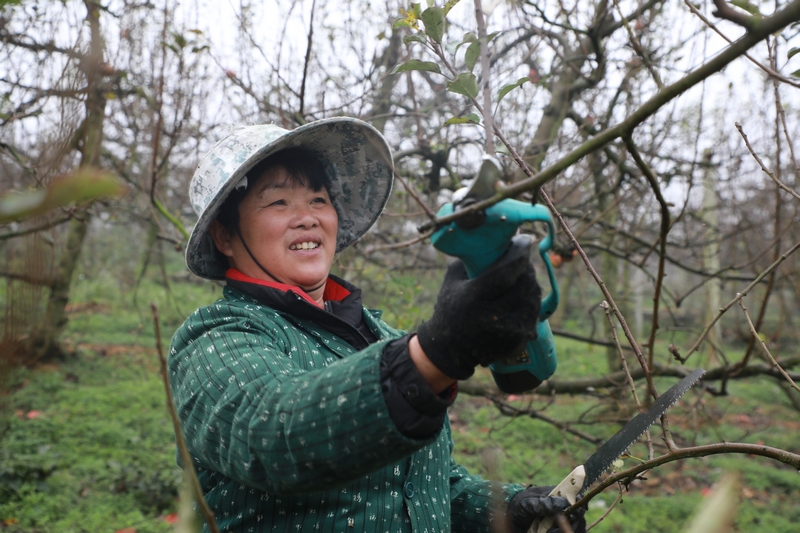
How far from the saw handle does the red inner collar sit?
758 mm

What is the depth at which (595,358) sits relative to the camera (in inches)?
417

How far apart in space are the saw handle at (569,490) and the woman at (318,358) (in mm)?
18

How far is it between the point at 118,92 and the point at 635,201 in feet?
15.3

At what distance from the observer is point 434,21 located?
124cm

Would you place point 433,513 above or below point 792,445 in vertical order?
above

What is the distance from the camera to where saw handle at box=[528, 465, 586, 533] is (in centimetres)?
142

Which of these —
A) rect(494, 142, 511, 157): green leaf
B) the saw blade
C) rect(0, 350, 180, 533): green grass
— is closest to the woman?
the saw blade

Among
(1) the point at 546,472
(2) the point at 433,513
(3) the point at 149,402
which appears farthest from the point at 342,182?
(3) the point at 149,402

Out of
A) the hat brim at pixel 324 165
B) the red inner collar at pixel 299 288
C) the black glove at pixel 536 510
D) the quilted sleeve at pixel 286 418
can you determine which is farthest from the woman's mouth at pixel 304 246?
the black glove at pixel 536 510

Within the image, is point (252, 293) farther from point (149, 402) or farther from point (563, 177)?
point (149, 402)

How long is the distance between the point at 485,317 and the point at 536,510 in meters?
0.80

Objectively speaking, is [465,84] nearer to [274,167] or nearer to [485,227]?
[485,227]

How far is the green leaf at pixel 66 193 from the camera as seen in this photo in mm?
273

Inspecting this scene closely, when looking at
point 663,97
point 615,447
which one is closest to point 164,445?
point 615,447
